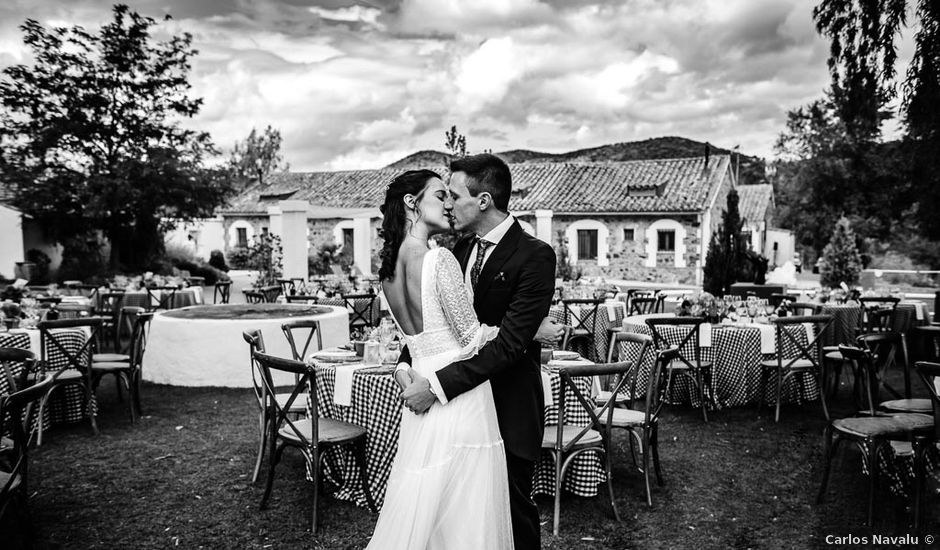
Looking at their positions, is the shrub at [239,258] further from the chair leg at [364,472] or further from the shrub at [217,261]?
the chair leg at [364,472]

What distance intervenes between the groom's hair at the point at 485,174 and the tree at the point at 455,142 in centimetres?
609

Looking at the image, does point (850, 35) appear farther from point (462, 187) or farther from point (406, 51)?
point (406, 51)

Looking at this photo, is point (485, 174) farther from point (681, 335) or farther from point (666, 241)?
point (666, 241)

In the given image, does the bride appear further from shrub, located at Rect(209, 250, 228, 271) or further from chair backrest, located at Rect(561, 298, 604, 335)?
shrub, located at Rect(209, 250, 228, 271)

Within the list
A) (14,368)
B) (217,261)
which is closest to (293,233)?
(14,368)

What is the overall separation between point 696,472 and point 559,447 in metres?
1.57

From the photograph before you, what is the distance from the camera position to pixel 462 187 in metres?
2.40

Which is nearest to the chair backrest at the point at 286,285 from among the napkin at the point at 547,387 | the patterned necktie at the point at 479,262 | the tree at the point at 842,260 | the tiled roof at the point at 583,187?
the napkin at the point at 547,387

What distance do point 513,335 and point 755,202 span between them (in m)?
40.7

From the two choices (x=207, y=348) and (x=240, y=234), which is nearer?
(x=207, y=348)

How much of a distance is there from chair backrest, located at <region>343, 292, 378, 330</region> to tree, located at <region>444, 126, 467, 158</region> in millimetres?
2261

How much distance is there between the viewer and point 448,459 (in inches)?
89.7

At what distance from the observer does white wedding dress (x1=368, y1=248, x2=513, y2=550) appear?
226 cm

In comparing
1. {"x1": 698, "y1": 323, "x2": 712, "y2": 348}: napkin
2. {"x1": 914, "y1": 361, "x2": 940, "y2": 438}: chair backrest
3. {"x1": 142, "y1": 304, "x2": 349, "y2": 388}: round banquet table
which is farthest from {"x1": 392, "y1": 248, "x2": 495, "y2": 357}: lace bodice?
{"x1": 142, "y1": 304, "x2": 349, "y2": 388}: round banquet table
